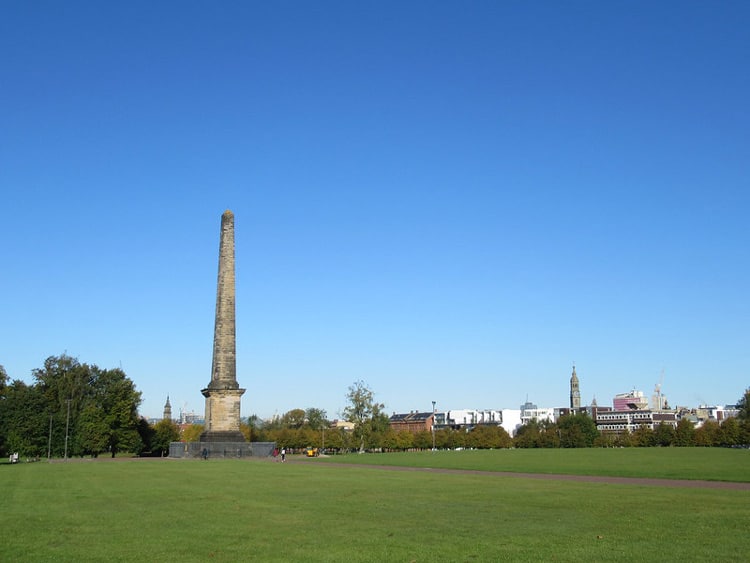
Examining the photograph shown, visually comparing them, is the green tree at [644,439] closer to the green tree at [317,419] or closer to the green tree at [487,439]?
the green tree at [487,439]

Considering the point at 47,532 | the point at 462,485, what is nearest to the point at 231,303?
the point at 462,485

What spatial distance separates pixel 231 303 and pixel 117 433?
96.1 ft

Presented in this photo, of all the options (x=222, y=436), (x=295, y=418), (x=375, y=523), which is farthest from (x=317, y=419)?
(x=375, y=523)

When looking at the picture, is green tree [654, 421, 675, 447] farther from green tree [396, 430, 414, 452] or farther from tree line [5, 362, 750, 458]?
green tree [396, 430, 414, 452]

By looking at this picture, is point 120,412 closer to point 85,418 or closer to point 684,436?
point 85,418

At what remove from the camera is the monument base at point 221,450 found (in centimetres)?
6003

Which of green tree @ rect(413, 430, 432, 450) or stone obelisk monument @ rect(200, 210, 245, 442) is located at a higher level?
stone obelisk monument @ rect(200, 210, 245, 442)

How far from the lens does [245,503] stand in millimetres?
21547

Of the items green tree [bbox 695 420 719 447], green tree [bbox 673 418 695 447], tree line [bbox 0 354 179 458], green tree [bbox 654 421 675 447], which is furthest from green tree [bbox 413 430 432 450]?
tree line [bbox 0 354 179 458]

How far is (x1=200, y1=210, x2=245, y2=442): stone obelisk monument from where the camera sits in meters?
61.3

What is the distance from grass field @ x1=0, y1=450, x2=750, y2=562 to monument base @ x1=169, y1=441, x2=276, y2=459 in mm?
32456

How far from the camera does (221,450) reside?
6003 cm

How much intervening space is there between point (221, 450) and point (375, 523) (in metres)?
45.9

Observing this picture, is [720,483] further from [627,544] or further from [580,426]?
[580,426]
